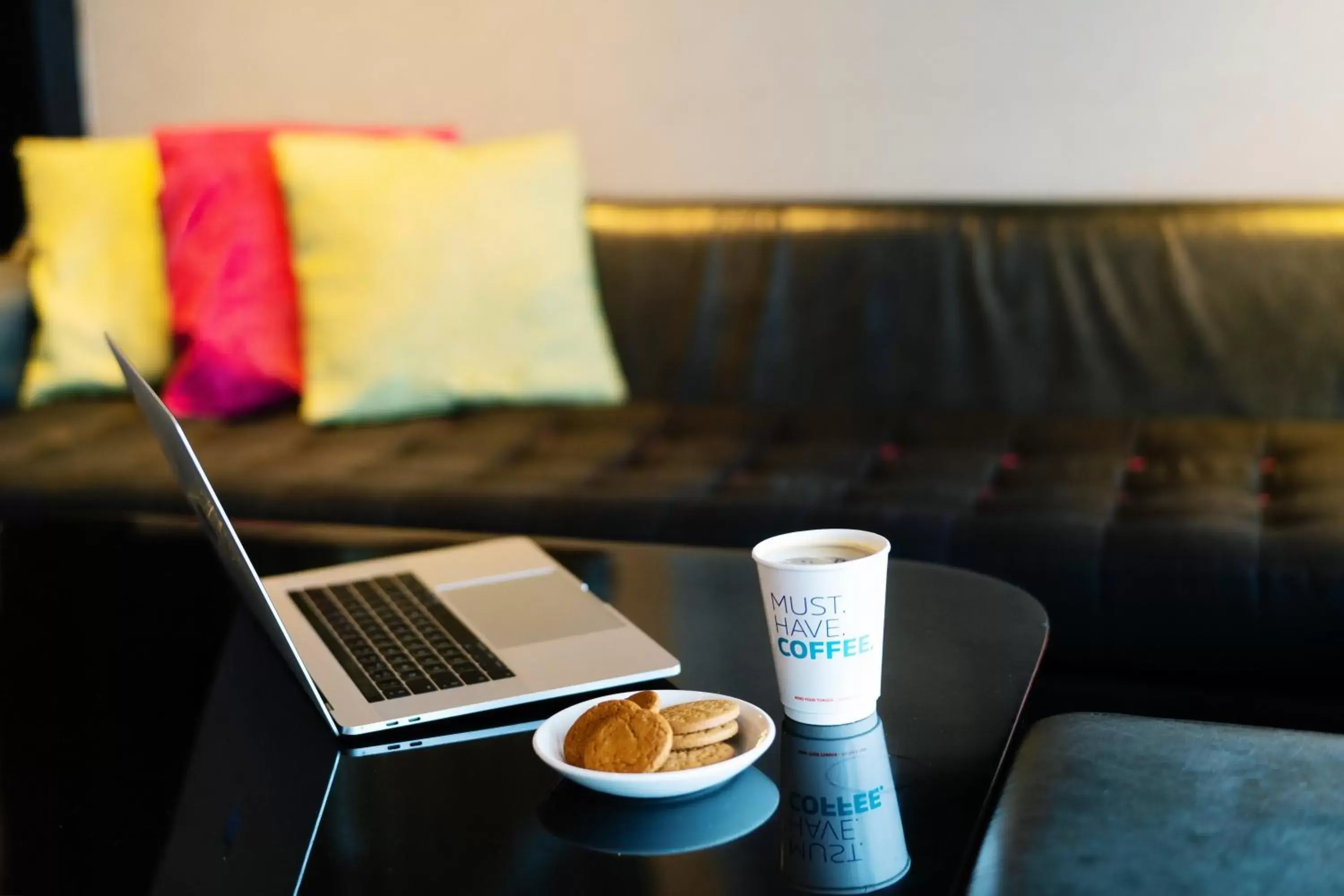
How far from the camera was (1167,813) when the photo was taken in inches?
34.9

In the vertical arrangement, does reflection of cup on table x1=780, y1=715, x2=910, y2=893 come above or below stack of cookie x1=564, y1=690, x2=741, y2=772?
below

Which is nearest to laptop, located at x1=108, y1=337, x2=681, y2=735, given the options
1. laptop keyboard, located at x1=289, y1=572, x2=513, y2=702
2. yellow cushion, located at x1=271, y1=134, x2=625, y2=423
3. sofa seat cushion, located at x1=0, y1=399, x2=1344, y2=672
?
laptop keyboard, located at x1=289, y1=572, x2=513, y2=702

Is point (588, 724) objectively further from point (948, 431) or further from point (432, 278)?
point (432, 278)

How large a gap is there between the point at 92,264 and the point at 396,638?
175 centimetres

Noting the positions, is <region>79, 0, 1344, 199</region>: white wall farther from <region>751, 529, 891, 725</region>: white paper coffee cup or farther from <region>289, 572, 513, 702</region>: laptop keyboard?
<region>751, 529, 891, 725</region>: white paper coffee cup

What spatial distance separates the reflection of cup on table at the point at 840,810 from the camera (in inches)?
28.7

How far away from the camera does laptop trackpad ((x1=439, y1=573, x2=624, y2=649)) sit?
42.3 inches

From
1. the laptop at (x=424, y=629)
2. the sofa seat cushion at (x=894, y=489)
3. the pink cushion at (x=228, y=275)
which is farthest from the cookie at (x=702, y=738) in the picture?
the pink cushion at (x=228, y=275)

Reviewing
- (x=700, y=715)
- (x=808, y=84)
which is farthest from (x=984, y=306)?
(x=700, y=715)

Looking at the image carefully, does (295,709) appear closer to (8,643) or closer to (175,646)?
(175,646)

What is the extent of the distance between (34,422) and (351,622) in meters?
1.47

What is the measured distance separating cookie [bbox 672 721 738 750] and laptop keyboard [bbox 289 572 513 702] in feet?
0.72

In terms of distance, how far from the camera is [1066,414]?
2.29 meters

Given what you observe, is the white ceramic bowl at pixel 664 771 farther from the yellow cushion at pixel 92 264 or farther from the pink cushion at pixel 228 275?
the yellow cushion at pixel 92 264
